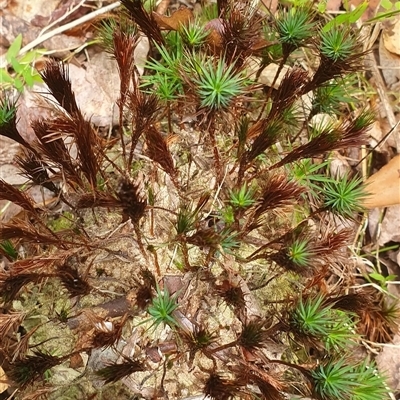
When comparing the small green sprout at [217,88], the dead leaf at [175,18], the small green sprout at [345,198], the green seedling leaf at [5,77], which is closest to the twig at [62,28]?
the green seedling leaf at [5,77]

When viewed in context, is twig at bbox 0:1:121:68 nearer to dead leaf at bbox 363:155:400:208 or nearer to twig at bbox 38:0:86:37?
twig at bbox 38:0:86:37

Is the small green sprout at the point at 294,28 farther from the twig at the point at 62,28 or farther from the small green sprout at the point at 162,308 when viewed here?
the twig at the point at 62,28

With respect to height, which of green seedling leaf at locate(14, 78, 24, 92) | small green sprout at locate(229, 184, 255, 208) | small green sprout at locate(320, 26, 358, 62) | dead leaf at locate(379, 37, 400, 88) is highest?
small green sprout at locate(320, 26, 358, 62)

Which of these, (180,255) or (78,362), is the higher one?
(180,255)

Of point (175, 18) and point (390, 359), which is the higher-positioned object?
point (175, 18)

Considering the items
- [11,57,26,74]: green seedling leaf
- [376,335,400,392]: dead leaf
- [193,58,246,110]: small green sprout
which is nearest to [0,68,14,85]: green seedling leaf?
[11,57,26,74]: green seedling leaf

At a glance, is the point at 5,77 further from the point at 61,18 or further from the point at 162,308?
the point at 162,308

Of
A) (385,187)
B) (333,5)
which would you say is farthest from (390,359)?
Result: (333,5)

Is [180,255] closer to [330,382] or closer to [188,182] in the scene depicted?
[188,182]

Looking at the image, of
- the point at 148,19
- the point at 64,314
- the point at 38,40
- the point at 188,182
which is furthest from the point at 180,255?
the point at 38,40
